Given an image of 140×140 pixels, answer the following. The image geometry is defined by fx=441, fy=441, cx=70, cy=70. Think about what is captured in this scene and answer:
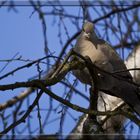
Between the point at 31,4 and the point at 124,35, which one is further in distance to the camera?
the point at 124,35

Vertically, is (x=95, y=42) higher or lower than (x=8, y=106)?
higher

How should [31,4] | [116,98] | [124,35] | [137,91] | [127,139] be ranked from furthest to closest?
1. [124,35]
2. [31,4]
3. [116,98]
4. [137,91]
5. [127,139]

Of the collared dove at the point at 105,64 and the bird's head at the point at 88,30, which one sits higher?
the bird's head at the point at 88,30

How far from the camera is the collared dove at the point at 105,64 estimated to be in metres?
1.48

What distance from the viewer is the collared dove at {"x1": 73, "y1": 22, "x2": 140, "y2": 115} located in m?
1.48

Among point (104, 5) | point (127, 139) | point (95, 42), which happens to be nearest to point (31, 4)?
point (104, 5)

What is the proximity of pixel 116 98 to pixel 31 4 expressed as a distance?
620 millimetres

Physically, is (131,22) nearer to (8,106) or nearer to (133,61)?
(133,61)

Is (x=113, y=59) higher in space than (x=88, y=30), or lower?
lower

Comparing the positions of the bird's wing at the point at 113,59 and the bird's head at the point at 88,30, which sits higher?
the bird's head at the point at 88,30

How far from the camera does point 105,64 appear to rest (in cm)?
149

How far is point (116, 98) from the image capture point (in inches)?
68.0

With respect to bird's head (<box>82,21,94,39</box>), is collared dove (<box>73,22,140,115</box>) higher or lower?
lower

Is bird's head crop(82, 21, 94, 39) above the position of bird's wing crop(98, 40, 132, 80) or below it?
above
